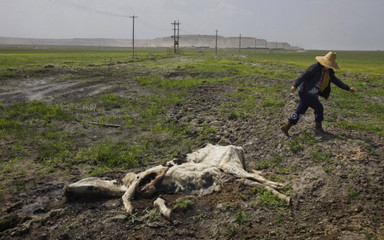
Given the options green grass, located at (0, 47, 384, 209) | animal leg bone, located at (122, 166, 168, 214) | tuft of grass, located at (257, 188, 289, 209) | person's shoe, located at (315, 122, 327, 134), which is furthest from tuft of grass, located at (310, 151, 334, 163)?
animal leg bone, located at (122, 166, 168, 214)

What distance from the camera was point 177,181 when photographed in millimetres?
5723

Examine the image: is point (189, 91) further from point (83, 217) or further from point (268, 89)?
point (83, 217)

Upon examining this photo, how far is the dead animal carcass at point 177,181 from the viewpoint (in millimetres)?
5547

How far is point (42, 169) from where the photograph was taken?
709 cm

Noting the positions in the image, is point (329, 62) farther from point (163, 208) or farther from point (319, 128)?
point (163, 208)

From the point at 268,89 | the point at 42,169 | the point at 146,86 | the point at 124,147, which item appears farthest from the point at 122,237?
the point at 146,86

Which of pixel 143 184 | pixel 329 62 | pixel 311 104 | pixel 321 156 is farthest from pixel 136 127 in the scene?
pixel 329 62

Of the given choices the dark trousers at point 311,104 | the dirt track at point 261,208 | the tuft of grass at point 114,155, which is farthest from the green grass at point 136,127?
the dark trousers at point 311,104

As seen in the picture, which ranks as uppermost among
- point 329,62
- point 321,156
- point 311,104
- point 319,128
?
point 329,62

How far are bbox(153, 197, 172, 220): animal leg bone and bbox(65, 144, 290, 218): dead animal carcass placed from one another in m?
0.03

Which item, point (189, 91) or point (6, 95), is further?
point (189, 91)

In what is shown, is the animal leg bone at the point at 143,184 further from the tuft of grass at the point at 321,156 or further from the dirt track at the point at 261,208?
the tuft of grass at the point at 321,156

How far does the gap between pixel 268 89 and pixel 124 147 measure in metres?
9.60

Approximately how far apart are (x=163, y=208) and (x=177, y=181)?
0.86 metres
